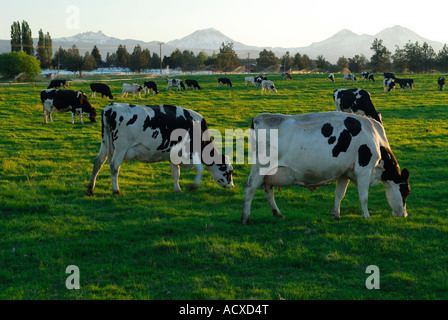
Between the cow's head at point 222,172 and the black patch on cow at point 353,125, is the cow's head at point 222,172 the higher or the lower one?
the lower one

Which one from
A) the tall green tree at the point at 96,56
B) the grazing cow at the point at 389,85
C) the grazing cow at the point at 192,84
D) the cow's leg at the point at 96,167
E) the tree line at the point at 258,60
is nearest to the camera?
the cow's leg at the point at 96,167

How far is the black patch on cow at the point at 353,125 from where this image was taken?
337 inches

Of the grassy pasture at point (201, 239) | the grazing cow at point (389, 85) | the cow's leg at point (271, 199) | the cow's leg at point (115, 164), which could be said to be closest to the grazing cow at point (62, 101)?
the grassy pasture at point (201, 239)

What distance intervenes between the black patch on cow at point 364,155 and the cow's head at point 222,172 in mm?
3842

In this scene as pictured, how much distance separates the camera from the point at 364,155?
8.55 m

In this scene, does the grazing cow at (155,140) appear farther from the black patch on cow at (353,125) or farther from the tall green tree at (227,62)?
the tall green tree at (227,62)

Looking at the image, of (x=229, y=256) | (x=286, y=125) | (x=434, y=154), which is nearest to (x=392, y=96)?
(x=434, y=154)

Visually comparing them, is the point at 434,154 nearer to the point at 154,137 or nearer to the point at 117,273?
the point at 154,137

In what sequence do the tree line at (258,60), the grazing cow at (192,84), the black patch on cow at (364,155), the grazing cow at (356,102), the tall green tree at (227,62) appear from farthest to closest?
the tall green tree at (227,62)
the tree line at (258,60)
the grazing cow at (192,84)
the grazing cow at (356,102)
the black patch on cow at (364,155)

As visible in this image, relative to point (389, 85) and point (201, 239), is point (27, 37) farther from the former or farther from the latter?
point (201, 239)

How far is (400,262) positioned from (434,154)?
10.4 m

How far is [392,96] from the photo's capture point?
37188mm

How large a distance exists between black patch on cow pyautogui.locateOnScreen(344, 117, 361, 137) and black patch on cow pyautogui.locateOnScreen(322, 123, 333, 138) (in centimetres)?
36

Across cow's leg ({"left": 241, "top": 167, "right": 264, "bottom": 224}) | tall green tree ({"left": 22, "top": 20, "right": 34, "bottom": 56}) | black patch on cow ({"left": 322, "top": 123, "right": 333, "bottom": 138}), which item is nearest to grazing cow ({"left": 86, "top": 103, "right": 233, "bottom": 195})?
cow's leg ({"left": 241, "top": 167, "right": 264, "bottom": 224})
